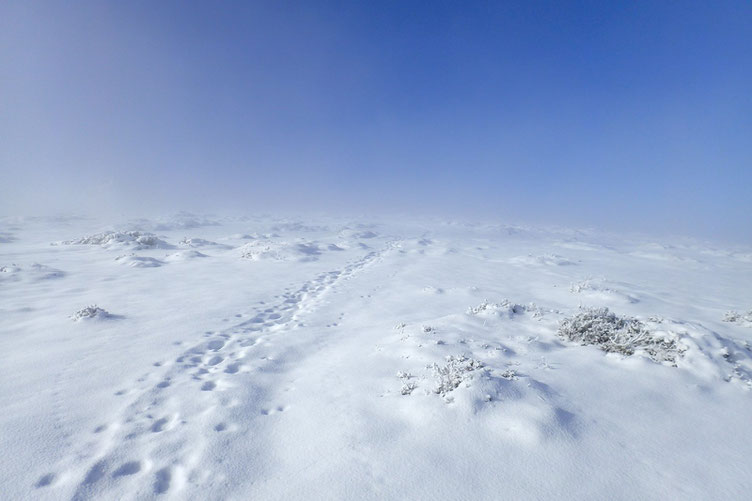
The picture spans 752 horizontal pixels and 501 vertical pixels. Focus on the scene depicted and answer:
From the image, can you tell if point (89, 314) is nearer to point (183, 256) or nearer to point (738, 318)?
point (183, 256)

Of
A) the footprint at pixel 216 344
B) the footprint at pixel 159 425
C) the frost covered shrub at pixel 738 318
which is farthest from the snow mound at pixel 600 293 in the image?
the footprint at pixel 159 425

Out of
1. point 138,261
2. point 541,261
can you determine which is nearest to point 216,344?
point 138,261

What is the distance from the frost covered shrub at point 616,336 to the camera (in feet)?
20.3

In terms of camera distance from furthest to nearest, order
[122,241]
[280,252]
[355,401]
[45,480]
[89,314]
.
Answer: [122,241] → [280,252] → [89,314] → [355,401] → [45,480]

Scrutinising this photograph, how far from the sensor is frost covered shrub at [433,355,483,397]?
15.7ft

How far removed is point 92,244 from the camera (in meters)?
19.8

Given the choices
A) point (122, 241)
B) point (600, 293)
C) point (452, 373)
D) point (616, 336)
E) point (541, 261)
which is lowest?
point (122, 241)

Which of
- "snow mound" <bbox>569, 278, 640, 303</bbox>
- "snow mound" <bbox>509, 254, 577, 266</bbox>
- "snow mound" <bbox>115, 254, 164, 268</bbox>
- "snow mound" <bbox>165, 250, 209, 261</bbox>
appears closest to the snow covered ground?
"snow mound" <bbox>569, 278, 640, 303</bbox>

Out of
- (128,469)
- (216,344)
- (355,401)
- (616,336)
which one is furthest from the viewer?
(216,344)

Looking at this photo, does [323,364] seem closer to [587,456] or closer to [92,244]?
[587,456]

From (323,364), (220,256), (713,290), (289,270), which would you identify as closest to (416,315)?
(323,364)

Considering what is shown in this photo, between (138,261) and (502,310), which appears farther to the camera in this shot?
(138,261)

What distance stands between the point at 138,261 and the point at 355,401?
48.2 ft

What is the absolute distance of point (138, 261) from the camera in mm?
15109
